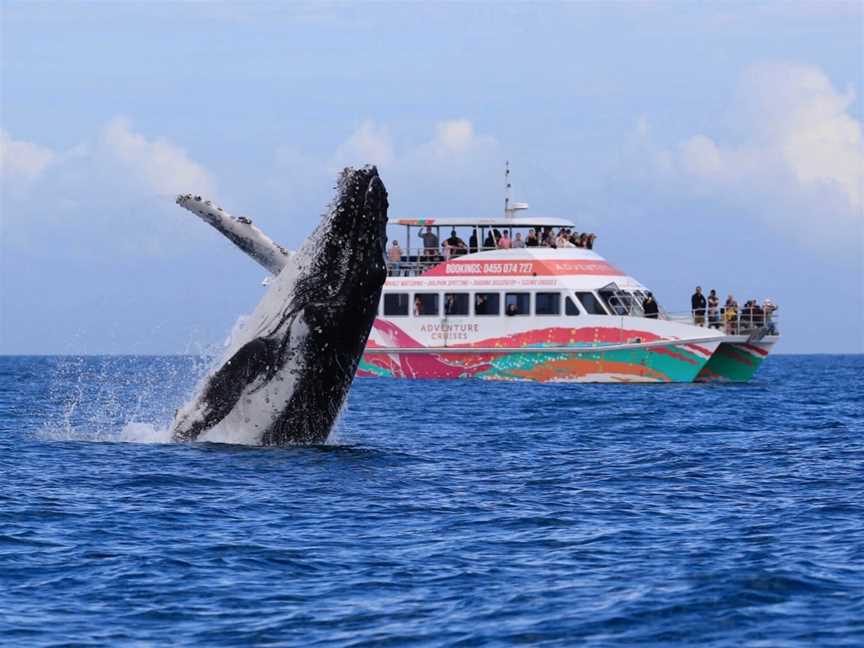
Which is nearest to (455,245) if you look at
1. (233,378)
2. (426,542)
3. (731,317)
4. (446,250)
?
(446,250)

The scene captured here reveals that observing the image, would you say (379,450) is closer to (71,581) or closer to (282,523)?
(282,523)

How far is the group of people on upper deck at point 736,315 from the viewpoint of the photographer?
132 ft

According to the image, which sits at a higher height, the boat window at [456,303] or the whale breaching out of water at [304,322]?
the boat window at [456,303]

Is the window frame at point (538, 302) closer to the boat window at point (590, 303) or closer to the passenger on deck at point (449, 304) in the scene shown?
the boat window at point (590, 303)

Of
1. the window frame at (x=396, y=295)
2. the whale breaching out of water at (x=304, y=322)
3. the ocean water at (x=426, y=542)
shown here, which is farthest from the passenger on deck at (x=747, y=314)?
the whale breaching out of water at (x=304, y=322)

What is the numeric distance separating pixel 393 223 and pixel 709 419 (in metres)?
20.7

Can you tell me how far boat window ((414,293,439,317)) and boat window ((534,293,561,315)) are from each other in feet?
11.0

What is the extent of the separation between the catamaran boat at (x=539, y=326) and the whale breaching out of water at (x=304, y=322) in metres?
26.2

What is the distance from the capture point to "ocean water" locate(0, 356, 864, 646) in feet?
28.1

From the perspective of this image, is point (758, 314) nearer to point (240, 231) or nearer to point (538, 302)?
point (538, 302)

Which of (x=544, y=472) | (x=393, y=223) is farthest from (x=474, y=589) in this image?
(x=393, y=223)

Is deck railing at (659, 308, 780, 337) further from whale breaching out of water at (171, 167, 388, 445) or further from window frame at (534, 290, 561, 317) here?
whale breaching out of water at (171, 167, 388, 445)

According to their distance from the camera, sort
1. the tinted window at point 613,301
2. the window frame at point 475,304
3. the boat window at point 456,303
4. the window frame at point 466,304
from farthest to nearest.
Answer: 1. the boat window at point 456,303
2. the window frame at point 466,304
3. the window frame at point 475,304
4. the tinted window at point 613,301

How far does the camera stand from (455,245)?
43812 millimetres
